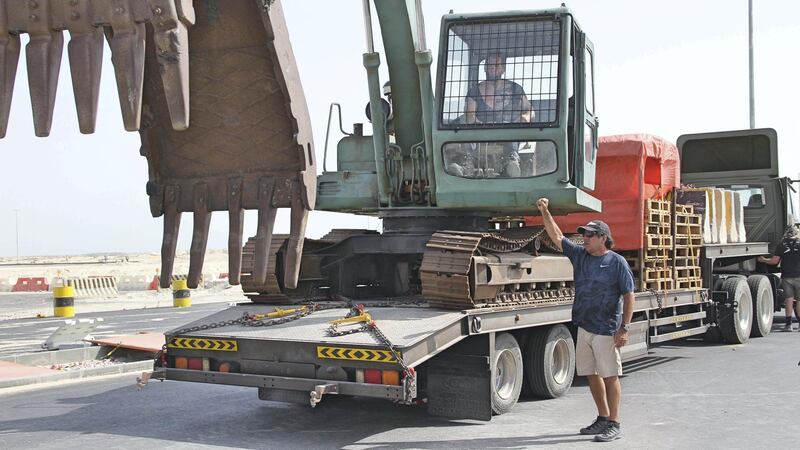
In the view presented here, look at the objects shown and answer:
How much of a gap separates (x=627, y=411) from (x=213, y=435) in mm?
4084

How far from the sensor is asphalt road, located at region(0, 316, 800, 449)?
309 inches

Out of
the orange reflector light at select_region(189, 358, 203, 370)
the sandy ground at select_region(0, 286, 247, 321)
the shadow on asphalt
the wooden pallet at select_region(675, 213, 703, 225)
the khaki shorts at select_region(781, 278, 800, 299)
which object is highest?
the wooden pallet at select_region(675, 213, 703, 225)

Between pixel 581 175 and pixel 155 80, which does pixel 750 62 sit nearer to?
pixel 581 175

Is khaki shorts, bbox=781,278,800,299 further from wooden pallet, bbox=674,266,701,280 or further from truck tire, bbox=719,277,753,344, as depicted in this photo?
wooden pallet, bbox=674,266,701,280

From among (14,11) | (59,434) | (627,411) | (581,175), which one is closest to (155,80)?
(14,11)

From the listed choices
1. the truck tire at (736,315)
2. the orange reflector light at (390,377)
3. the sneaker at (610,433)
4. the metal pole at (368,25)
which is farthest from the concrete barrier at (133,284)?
the sneaker at (610,433)

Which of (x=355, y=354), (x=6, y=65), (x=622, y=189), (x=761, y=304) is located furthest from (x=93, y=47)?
(x=761, y=304)

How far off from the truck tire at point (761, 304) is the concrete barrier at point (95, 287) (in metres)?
27.0

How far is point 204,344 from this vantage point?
842 centimetres

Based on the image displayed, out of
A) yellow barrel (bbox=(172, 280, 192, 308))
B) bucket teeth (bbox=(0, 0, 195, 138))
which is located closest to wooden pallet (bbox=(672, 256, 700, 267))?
bucket teeth (bbox=(0, 0, 195, 138))

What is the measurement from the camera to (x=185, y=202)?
7578 mm

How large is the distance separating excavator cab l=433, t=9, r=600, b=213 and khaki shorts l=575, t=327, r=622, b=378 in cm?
175

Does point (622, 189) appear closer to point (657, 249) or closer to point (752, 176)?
point (657, 249)

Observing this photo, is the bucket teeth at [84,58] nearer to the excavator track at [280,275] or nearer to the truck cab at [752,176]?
the excavator track at [280,275]
